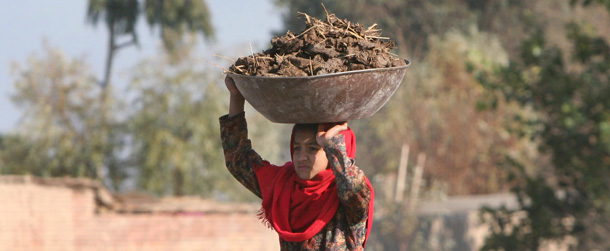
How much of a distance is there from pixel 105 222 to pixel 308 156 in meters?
7.87

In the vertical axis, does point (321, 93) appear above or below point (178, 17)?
below

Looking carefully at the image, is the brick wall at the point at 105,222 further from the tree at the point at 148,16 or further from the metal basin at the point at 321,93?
the metal basin at the point at 321,93

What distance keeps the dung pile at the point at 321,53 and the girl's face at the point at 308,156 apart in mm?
336

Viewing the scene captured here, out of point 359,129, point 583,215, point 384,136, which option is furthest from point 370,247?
point 359,129

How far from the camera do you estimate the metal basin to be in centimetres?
290

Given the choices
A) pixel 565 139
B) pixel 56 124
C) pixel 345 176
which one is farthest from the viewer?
pixel 56 124

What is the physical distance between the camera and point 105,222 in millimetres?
10570

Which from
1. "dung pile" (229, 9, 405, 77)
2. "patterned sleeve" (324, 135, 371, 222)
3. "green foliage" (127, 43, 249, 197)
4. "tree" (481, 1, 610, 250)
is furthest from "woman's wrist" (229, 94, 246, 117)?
"green foliage" (127, 43, 249, 197)

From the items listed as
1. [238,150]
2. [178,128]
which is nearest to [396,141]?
[178,128]

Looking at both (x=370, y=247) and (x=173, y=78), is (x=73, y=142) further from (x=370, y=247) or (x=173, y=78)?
(x=370, y=247)

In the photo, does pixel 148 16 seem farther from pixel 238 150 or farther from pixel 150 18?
pixel 238 150

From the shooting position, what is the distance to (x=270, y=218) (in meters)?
3.30

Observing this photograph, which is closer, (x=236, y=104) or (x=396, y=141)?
(x=236, y=104)

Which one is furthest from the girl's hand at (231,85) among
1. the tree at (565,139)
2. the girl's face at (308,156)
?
the tree at (565,139)
